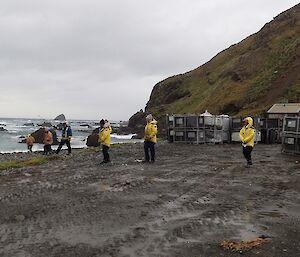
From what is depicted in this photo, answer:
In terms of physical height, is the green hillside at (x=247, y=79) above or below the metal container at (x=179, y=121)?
above

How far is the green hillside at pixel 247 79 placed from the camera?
53.1 meters

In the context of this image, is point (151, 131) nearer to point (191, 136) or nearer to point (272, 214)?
point (272, 214)

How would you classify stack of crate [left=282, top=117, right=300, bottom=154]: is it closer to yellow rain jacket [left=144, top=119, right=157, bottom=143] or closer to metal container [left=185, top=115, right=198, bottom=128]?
metal container [left=185, top=115, right=198, bottom=128]

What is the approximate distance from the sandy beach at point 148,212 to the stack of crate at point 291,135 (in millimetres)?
6907

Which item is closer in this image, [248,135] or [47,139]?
[248,135]

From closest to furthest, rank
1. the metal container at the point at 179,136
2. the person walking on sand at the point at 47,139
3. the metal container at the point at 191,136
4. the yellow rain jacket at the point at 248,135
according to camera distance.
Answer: the yellow rain jacket at the point at 248,135
the person walking on sand at the point at 47,139
the metal container at the point at 191,136
the metal container at the point at 179,136

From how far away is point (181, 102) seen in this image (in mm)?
75438

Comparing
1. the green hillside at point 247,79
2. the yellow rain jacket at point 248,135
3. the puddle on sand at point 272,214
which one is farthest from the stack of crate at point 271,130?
the puddle on sand at point 272,214

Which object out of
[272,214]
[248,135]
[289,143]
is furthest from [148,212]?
[289,143]

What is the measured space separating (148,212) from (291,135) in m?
14.7

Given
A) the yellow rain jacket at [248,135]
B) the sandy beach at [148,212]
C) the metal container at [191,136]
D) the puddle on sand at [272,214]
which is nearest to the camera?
the sandy beach at [148,212]

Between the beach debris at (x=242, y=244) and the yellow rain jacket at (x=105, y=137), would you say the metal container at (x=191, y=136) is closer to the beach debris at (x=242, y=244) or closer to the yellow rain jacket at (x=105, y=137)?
the yellow rain jacket at (x=105, y=137)

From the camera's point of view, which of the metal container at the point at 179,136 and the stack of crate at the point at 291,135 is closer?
the stack of crate at the point at 291,135

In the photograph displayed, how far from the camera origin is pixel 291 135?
20750mm
